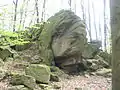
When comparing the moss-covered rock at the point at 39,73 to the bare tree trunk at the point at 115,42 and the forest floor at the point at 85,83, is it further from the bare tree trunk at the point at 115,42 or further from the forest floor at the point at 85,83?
the bare tree trunk at the point at 115,42

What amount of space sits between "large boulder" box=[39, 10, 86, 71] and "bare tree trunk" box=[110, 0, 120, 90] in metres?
9.86

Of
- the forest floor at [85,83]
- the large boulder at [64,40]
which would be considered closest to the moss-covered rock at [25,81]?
the forest floor at [85,83]

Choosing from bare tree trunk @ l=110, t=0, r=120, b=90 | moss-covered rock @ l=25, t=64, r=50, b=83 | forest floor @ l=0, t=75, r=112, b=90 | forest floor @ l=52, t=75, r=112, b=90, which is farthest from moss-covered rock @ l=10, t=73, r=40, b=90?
bare tree trunk @ l=110, t=0, r=120, b=90

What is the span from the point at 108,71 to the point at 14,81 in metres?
6.03

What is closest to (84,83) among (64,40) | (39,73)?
(39,73)

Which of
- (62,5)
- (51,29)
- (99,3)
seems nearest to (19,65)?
(51,29)

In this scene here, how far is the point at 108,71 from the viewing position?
11109 millimetres

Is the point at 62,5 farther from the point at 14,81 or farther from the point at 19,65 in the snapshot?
the point at 14,81

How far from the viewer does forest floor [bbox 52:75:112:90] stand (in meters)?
8.40

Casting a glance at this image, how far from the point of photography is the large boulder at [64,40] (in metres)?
10.8

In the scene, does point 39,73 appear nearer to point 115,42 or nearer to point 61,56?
point 61,56

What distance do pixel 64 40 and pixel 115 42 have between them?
1013cm

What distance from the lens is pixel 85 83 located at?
9141mm

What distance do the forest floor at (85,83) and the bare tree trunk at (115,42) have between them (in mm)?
7220
